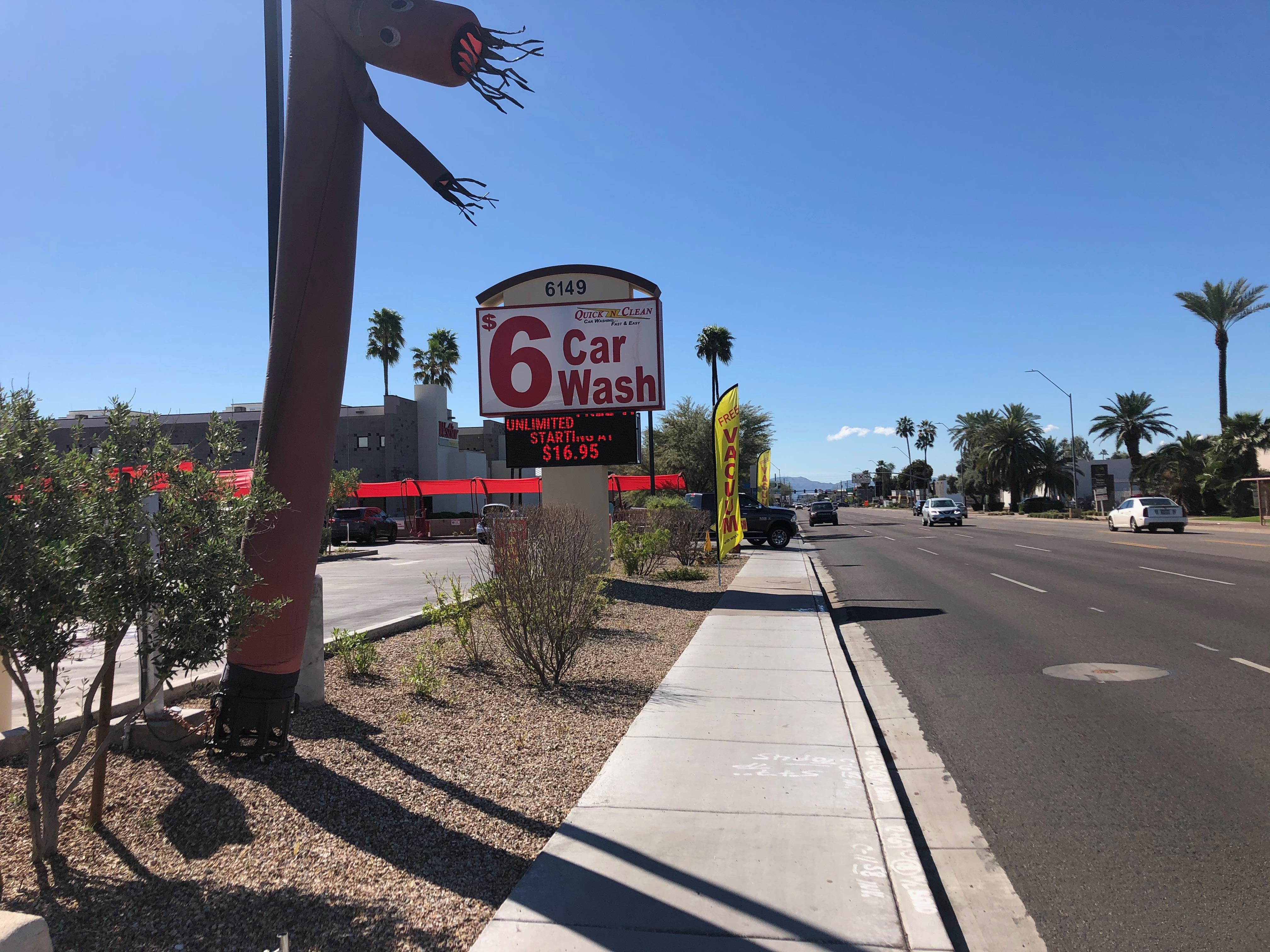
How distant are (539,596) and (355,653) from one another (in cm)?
188

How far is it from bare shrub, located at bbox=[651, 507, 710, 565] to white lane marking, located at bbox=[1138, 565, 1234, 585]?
9793mm

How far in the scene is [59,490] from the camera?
3529 mm

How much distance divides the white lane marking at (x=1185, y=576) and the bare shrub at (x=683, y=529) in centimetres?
979

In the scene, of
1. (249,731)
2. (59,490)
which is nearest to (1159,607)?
(249,731)

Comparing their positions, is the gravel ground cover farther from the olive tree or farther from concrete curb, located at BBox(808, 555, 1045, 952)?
concrete curb, located at BBox(808, 555, 1045, 952)

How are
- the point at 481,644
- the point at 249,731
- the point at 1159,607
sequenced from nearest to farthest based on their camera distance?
the point at 249,731, the point at 481,644, the point at 1159,607

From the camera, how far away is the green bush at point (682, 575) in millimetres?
17828

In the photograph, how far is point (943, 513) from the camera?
4878cm

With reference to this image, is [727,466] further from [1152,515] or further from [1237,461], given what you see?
[1237,461]

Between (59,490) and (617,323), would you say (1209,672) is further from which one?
(617,323)

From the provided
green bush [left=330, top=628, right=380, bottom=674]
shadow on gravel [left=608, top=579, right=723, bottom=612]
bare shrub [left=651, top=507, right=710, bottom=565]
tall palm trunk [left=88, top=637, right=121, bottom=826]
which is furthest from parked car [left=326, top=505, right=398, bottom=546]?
tall palm trunk [left=88, top=637, right=121, bottom=826]

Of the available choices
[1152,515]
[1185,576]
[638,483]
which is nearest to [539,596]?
[1185,576]

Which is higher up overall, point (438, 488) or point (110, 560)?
point (438, 488)

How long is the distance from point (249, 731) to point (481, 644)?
450cm
